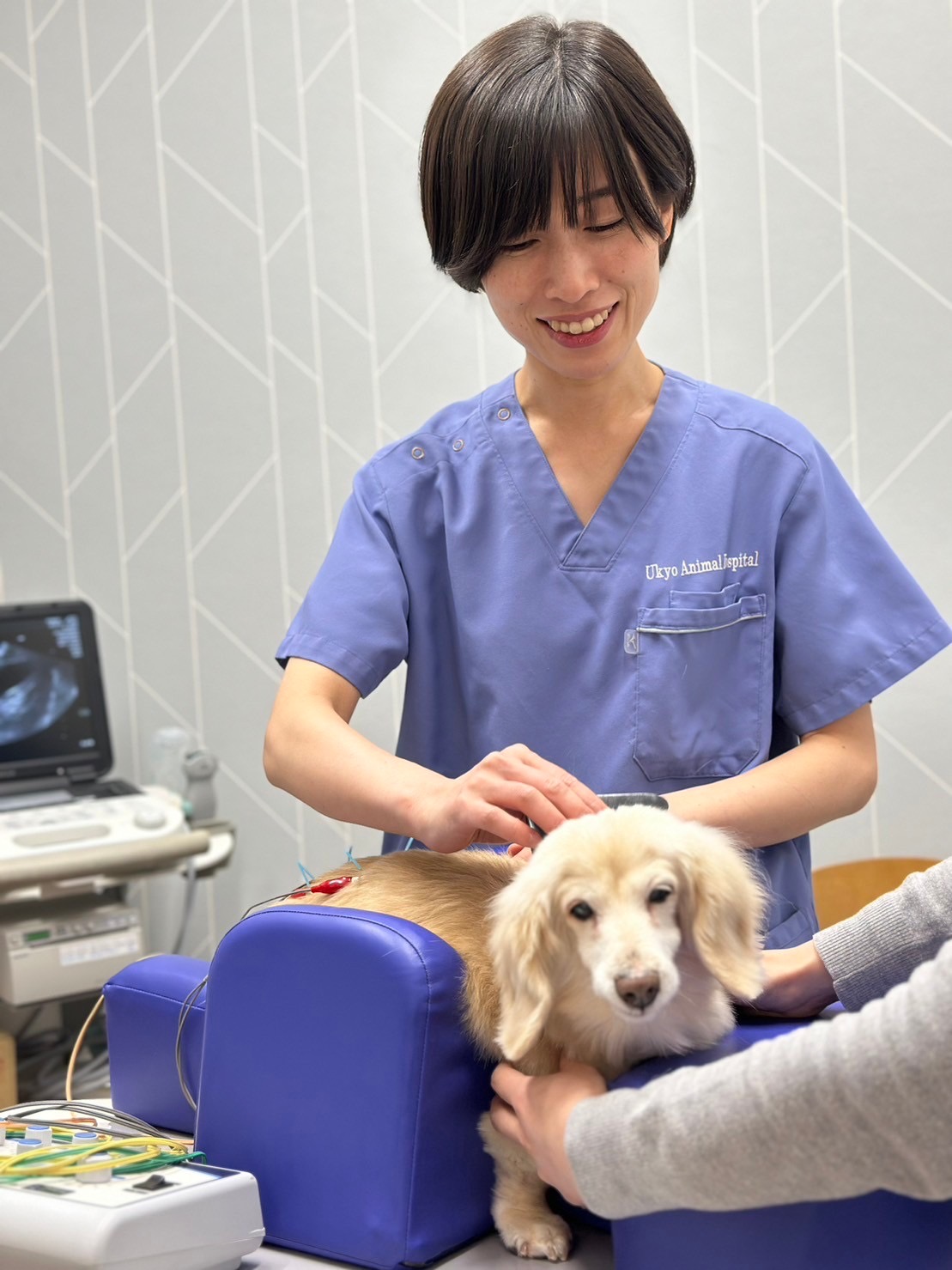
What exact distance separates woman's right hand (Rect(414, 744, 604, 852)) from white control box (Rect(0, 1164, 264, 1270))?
300 mm

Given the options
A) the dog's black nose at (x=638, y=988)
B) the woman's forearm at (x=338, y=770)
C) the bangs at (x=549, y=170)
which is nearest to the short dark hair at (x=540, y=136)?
the bangs at (x=549, y=170)

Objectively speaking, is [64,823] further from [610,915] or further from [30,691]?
[610,915]

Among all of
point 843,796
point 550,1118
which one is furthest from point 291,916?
point 843,796

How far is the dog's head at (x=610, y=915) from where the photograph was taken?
0.83 metres

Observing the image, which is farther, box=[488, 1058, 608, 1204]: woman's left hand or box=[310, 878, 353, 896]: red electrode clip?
box=[310, 878, 353, 896]: red electrode clip

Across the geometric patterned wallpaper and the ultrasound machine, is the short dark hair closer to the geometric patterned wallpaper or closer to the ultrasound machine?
the geometric patterned wallpaper

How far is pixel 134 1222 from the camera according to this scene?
0.82 metres

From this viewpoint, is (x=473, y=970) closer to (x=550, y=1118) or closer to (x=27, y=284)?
(x=550, y=1118)

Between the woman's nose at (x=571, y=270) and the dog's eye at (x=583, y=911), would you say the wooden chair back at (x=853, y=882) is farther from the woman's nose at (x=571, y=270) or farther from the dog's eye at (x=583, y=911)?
the dog's eye at (x=583, y=911)

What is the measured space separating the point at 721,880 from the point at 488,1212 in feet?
1.03

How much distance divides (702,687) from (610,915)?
17.9 inches

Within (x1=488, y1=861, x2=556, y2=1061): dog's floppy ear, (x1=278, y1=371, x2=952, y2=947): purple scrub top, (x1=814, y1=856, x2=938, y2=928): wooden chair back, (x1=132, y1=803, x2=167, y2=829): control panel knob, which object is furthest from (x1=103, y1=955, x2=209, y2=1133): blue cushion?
(x1=132, y1=803, x2=167, y2=829): control panel knob

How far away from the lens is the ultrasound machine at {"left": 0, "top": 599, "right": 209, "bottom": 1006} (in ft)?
8.89

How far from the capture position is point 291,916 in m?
0.94
